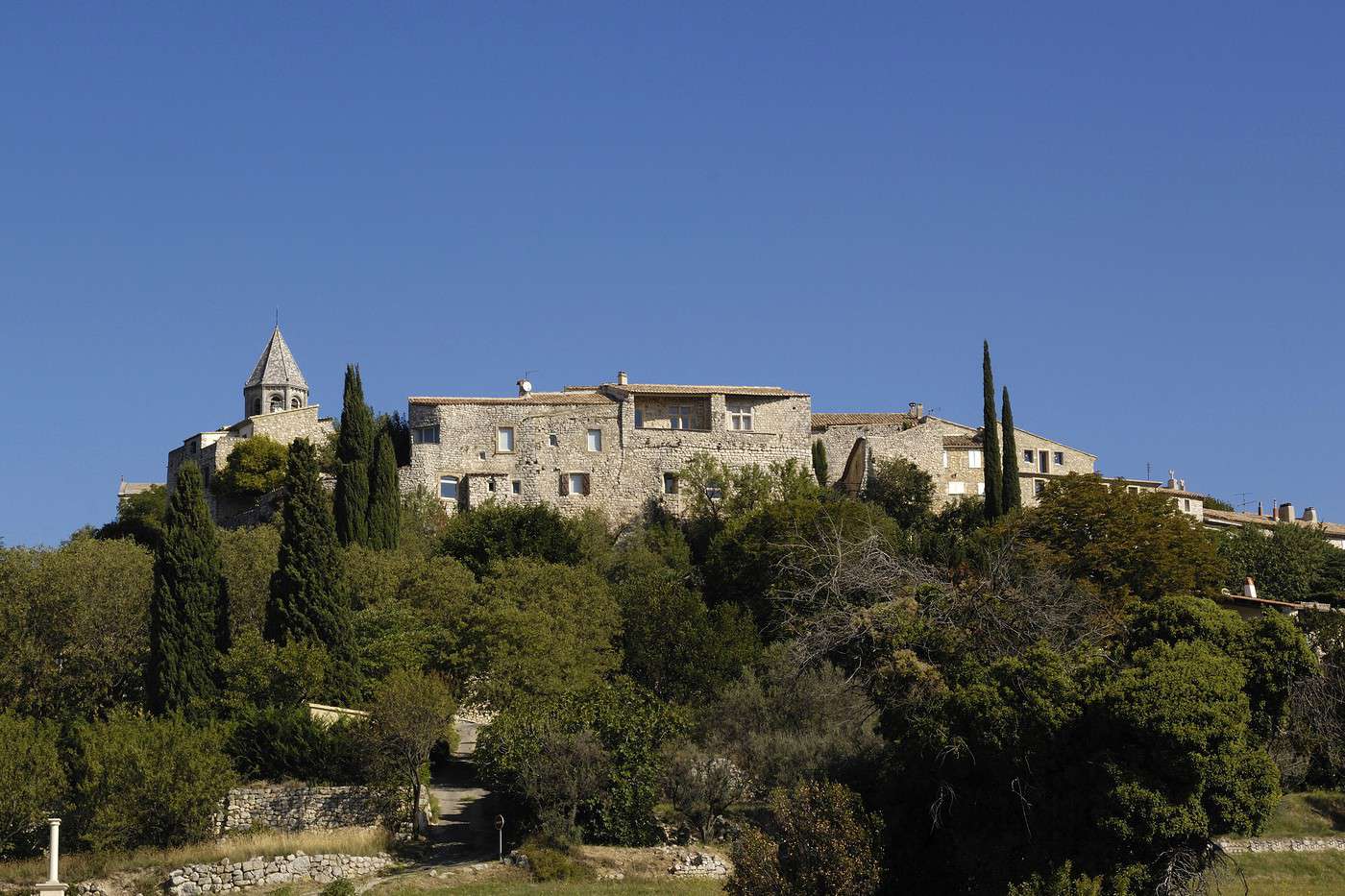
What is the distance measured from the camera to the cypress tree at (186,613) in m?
42.5

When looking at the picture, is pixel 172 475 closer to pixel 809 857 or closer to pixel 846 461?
pixel 846 461

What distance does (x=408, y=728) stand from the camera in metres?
39.7

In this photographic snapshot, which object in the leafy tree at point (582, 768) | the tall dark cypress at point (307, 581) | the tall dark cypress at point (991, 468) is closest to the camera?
the leafy tree at point (582, 768)

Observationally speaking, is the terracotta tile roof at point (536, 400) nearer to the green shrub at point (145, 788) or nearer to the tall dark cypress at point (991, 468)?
the tall dark cypress at point (991, 468)

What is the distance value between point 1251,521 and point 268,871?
62.3m

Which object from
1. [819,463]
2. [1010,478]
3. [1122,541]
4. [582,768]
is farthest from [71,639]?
[819,463]

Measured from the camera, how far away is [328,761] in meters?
40.4

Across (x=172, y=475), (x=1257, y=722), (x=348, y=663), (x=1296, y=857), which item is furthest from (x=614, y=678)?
(x=172, y=475)

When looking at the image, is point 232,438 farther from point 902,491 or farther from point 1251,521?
point 1251,521

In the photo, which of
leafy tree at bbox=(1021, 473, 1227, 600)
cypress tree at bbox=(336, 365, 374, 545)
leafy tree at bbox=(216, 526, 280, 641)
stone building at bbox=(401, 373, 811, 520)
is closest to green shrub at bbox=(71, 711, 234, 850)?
leafy tree at bbox=(216, 526, 280, 641)

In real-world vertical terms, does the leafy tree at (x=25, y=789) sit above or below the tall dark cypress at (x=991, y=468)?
below

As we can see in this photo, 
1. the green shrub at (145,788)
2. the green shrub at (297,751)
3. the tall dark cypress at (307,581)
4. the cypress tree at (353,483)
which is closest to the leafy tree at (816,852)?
the green shrub at (297,751)

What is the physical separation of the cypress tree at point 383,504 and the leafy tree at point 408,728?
17847 millimetres

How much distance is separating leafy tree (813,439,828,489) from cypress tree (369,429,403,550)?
23.2 metres
